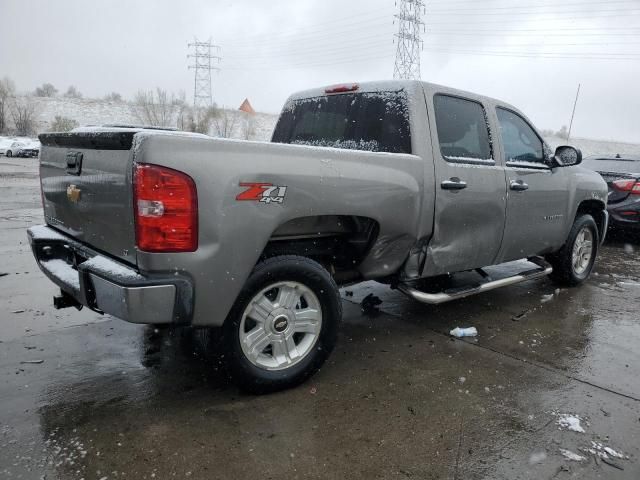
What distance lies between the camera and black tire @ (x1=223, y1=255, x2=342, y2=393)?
2.74m

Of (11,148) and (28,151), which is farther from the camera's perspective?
(28,151)

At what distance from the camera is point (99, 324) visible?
3.99m

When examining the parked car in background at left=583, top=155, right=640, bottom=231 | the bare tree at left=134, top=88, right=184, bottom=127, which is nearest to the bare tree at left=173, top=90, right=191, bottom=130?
the bare tree at left=134, top=88, right=184, bottom=127

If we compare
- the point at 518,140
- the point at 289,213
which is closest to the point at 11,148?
the point at 518,140

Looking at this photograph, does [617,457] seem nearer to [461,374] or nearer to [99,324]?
[461,374]

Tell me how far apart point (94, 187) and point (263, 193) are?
953 millimetres

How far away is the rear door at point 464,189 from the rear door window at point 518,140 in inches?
11.0

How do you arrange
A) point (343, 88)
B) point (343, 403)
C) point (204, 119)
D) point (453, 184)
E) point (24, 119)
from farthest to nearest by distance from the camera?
1. point (24, 119)
2. point (204, 119)
3. point (343, 88)
4. point (453, 184)
5. point (343, 403)

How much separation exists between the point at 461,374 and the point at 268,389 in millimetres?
1314

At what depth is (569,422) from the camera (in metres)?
2.79

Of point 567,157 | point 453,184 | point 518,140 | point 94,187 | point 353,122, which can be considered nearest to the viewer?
point 94,187

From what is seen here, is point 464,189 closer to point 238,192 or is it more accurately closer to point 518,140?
point 518,140

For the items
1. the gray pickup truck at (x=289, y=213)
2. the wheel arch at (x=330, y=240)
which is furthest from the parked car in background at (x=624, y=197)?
the wheel arch at (x=330, y=240)

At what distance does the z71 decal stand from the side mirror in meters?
3.31
